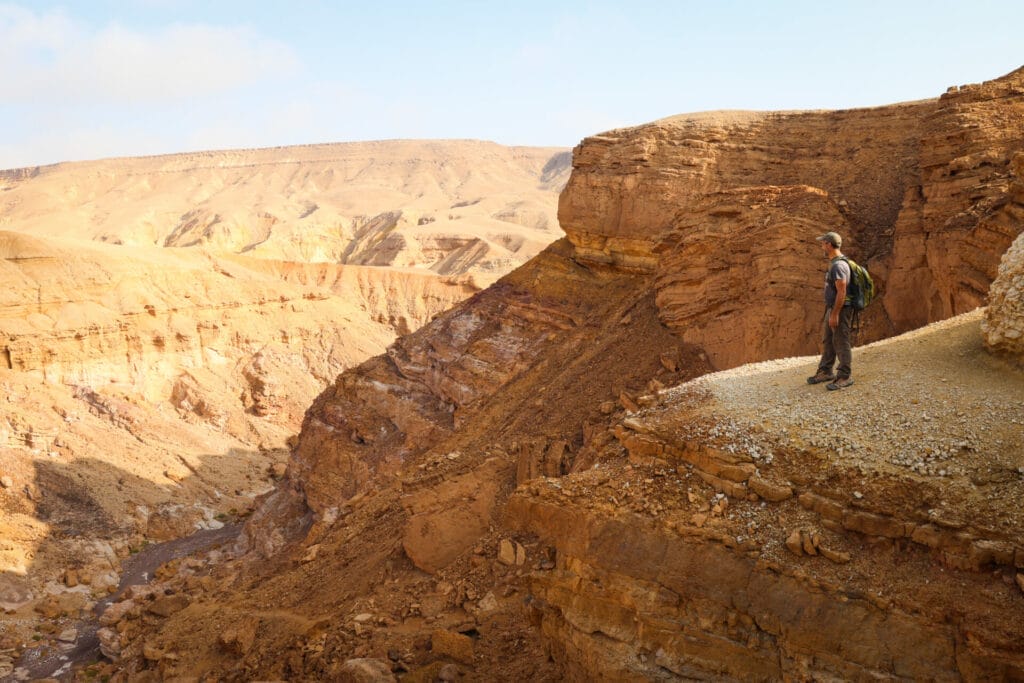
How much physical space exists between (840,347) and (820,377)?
0.39 meters

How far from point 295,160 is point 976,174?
136 meters

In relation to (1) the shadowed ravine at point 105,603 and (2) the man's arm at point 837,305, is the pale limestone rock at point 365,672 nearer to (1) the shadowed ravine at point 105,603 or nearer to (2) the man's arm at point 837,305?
(2) the man's arm at point 837,305

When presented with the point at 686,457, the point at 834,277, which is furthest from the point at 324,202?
the point at 686,457

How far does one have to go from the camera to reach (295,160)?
13862 centimetres

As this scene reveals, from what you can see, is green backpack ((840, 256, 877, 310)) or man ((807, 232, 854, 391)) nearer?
man ((807, 232, 854, 391))

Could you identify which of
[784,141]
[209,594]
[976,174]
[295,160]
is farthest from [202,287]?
[295,160]

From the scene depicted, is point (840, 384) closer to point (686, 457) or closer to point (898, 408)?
point (898, 408)

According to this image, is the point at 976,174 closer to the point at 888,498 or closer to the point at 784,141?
the point at 784,141

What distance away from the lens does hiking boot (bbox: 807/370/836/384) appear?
28.1 ft

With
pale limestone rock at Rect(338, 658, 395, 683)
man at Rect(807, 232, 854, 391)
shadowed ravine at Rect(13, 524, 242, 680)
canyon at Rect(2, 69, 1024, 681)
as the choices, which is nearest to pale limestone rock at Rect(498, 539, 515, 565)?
canyon at Rect(2, 69, 1024, 681)

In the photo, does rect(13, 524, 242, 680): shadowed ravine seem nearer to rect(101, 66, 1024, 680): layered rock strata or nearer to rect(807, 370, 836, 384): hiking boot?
rect(101, 66, 1024, 680): layered rock strata

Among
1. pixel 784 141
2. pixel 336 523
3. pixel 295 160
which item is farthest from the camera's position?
pixel 295 160

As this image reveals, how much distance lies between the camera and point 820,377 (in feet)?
28.4

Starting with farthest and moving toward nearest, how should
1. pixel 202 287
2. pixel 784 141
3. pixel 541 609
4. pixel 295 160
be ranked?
pixel 295 160, pixel 202 287, pixel 784 141, pixel 541 609
